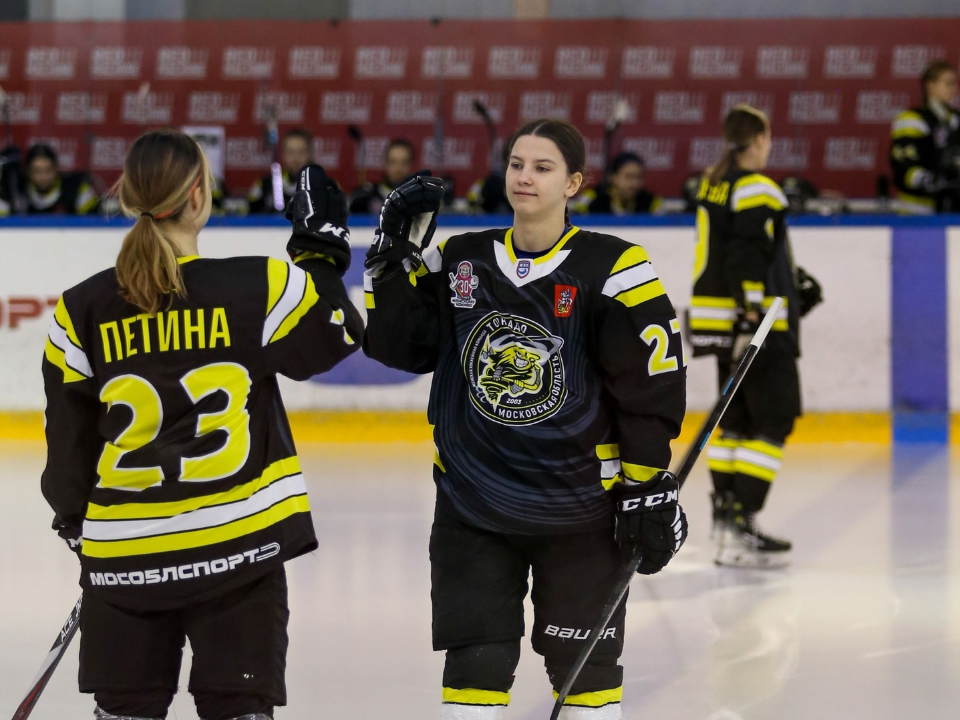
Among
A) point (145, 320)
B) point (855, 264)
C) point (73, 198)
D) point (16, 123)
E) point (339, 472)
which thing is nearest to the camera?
point (145, 320)

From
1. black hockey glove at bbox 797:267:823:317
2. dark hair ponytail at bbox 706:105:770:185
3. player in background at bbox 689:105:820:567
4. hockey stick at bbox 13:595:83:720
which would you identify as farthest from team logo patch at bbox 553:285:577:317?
black hockey glove at bbox 797:267:823:317

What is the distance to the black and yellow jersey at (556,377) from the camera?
2.20 m

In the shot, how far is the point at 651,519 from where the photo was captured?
86.7 inches

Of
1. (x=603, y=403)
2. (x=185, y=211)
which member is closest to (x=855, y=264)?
(x=603, y=403)

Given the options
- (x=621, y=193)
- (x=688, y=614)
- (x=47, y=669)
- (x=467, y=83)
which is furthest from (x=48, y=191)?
(x=47, y=669)

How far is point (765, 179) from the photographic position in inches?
171

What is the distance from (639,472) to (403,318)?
0.46 m

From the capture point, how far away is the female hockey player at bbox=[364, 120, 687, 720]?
2205mm

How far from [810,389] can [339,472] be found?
233cm

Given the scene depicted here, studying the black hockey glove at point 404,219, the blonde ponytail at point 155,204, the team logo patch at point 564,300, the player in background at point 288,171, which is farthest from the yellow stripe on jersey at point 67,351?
the player in background at point 288,171

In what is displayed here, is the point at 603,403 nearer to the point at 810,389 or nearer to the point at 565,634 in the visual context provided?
the point at 565,634

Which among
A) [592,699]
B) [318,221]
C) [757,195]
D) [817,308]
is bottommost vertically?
[592,699]

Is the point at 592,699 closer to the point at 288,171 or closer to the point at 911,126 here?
the point at 911,126

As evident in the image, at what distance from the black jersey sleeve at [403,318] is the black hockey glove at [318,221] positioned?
13 centimetres
